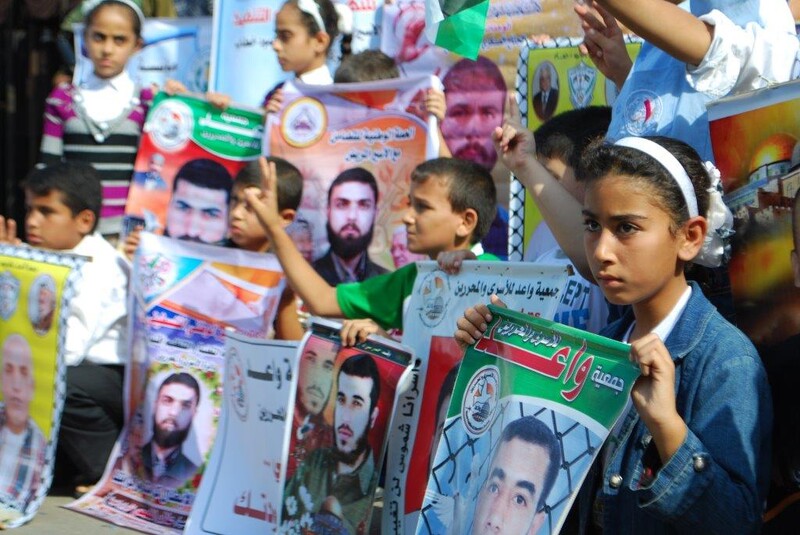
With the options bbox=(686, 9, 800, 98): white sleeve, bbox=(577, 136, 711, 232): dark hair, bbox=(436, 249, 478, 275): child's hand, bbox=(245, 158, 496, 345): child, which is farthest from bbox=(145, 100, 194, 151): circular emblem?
bbox=(577, 136, 711, 232): dark hair

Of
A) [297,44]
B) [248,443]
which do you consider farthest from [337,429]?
[297,44]

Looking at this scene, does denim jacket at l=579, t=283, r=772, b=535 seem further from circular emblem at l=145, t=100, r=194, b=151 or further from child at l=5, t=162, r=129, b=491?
circular emblem at l=145, t=100, r=194, b=151

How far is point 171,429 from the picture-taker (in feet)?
16.4

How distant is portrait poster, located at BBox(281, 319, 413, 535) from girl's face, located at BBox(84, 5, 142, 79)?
109 inches

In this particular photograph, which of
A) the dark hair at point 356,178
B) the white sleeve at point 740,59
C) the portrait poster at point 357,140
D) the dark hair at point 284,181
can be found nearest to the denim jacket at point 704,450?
the white sleeve at point 740,59

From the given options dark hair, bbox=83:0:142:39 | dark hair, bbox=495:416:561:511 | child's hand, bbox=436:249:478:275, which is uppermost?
dark hair, bbox=83:0:142:39

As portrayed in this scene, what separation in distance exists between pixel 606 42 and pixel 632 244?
1071 millimetres

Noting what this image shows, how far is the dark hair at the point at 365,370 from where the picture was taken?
3.90m

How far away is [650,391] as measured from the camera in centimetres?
245

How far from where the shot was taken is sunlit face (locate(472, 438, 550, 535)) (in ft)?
8.68

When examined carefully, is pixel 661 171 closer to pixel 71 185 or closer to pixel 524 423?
pixel 524 423

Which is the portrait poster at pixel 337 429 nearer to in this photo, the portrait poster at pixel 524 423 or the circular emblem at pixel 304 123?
the portrait poster at pixel 524 423

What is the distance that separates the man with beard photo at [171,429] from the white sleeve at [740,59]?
8.73 ft

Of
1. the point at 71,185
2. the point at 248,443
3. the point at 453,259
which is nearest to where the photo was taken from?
the point at 453,259
